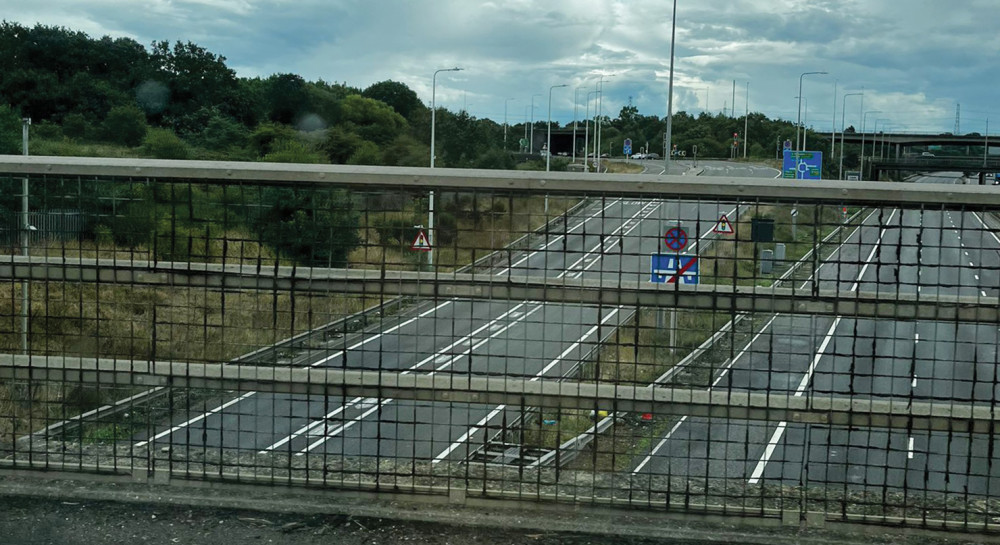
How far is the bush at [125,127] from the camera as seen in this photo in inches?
2199

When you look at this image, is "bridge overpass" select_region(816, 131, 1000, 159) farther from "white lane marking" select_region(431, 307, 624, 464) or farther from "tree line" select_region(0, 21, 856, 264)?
"white lane marking" select_region(431, 307, 624, 464)

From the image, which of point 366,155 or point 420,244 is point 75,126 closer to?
point 366,155

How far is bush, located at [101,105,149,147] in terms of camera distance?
2199 inches

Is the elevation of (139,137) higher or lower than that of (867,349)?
higher

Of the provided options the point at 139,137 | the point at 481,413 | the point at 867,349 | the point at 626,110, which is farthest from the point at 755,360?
the point at 626,110

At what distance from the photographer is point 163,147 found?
1951 inches

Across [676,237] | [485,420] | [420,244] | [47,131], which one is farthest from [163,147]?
[676,237]

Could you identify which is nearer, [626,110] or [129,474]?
[129,474]

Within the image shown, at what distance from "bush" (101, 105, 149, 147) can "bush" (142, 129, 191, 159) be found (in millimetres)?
4112

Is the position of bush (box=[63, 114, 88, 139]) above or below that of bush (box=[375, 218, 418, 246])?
above

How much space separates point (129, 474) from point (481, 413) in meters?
14.2

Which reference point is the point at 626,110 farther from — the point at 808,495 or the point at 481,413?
the point at 808,495

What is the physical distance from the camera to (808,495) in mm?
7910

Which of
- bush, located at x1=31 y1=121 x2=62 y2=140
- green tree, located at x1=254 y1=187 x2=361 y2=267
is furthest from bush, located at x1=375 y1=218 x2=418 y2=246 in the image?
bush, located at x1=31 y1=121 x2=62 y2=140
